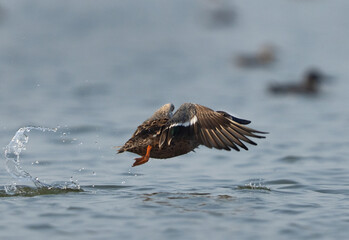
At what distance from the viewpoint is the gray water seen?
687cm

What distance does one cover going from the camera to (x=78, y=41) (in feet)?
79.5

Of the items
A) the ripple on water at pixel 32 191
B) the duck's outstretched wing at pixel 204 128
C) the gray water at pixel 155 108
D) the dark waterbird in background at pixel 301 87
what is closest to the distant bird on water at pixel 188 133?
the duck's outstretched wing at pixel 204 128

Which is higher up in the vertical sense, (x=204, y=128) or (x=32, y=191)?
(x=204, y=128)

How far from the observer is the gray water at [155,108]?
270 inches

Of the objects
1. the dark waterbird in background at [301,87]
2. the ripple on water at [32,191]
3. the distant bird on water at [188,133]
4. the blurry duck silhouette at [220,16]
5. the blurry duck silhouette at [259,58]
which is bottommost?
the ripple on water at [32,191]

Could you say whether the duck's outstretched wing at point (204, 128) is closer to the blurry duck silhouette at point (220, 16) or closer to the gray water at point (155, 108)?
the gray water at point (155, 108)

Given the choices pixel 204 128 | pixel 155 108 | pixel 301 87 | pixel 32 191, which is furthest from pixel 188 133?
pixel 301 87

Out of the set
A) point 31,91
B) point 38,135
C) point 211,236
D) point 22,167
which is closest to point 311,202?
point 211,236

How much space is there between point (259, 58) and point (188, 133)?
1629 centimetres

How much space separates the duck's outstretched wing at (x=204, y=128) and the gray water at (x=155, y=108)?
0.65 meters

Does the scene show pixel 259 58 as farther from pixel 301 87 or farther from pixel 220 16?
pixel 220 16

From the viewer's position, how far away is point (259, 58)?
23531 mm

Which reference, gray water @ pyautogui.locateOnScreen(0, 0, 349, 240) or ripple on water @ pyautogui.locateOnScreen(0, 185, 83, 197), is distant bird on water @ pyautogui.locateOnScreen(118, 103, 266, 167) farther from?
ripple on water @ pyautogui.locateOnScreen(0, 185, 83, 197)

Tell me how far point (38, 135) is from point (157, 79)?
786 cm
